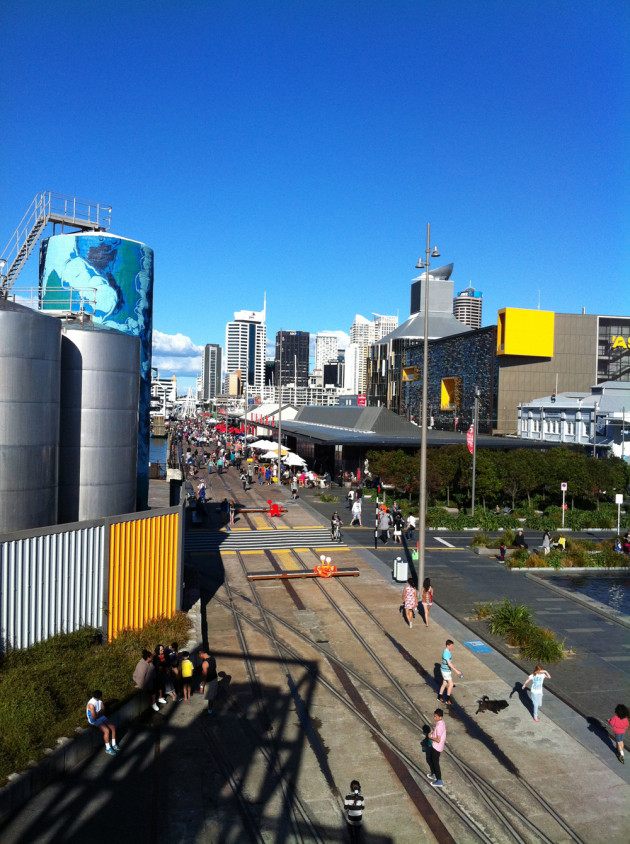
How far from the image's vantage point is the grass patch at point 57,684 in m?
10.1

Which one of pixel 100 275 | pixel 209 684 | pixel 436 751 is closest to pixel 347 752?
pixel 436 751

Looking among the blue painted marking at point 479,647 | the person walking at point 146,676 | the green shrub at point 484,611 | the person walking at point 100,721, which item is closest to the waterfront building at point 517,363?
the green shrub at point 484,611

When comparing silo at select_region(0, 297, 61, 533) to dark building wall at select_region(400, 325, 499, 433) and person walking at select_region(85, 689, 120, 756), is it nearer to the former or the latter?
person walking at select_region(85, 689, 120, 756)

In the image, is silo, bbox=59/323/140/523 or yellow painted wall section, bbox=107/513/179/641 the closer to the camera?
yellow painted wall section, bbox=107/513/179/641

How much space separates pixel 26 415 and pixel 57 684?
5264 millimetres

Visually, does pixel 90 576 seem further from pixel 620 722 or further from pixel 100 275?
pixel 620 722

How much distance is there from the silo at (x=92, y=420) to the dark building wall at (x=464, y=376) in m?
63.5

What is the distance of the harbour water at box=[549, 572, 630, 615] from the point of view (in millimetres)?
21641

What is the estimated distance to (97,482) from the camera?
1597 cm

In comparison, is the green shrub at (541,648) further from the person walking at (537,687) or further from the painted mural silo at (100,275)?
the painted mural silo at (100,275)

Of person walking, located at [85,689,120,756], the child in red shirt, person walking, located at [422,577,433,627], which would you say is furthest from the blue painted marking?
person walking, located at [85,689,120,756]

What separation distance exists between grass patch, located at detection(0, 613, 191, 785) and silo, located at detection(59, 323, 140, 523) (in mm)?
3109

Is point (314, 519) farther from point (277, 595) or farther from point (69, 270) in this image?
point (69, 270)

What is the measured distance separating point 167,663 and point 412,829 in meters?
6.05
